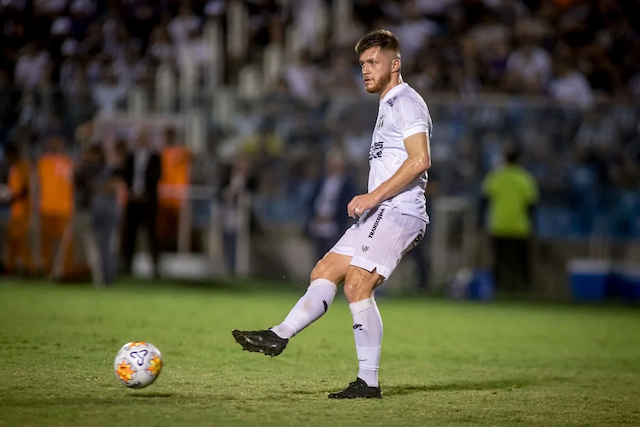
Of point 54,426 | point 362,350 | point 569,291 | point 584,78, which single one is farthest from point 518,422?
point 584,78

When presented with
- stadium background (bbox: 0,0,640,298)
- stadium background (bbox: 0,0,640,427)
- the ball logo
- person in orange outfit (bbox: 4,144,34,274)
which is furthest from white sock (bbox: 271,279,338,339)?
person in orange outfit (bbox: 4,144,34,274)

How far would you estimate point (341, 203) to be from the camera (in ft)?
54.2

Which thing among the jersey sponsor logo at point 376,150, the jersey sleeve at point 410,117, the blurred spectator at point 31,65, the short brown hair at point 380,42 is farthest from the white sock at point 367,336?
the blurred spectator at point 31,65

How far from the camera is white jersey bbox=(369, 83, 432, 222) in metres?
6.95

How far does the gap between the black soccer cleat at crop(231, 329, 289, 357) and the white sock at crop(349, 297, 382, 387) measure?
555 millimetres

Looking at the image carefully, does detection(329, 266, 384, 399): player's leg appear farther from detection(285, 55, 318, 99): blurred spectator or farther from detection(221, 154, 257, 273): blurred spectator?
detection(285, 55, 318, 99): blurred spectator

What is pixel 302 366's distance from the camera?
853 centimetres

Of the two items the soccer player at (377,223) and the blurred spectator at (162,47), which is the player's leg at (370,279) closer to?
the soccer player at (377,223)

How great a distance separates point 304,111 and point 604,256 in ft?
18.8

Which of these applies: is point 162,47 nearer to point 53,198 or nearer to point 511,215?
point 53,198

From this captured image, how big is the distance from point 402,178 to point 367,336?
1.10 metres

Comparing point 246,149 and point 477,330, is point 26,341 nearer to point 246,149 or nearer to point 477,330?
point 477,330

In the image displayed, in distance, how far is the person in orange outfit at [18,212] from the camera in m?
17.2

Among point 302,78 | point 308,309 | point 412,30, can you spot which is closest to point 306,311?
point 308,309
